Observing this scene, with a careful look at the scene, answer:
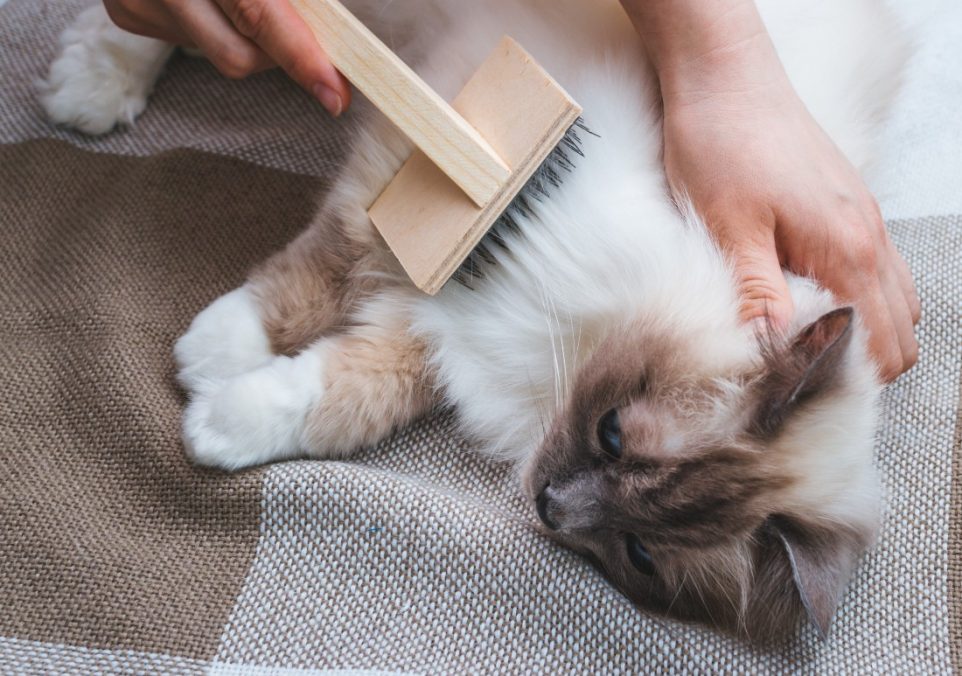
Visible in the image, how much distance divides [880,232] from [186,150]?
3.62 ft

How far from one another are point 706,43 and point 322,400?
716mm

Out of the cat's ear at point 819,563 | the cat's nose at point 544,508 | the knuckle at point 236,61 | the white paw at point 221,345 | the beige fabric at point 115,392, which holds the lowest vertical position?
the beige fabric at point 115,392

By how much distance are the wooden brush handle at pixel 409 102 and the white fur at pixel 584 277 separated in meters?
0.12

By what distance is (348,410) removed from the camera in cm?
108

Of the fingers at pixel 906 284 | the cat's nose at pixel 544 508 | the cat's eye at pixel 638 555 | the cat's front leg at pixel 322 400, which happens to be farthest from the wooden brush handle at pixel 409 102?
the fingers at pixel 906 284

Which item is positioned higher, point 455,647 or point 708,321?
point 708,321

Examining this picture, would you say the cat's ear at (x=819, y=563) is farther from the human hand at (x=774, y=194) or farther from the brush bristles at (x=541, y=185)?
the brush bristles at (x=541, y=185)

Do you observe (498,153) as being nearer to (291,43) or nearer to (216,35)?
(291,43)

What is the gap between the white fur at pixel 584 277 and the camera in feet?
3.21

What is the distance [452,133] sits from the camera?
946mm

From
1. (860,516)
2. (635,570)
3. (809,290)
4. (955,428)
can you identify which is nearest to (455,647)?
(635,570)

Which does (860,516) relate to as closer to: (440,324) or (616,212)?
(616,212)

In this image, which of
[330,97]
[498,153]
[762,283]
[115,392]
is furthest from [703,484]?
[115,392]

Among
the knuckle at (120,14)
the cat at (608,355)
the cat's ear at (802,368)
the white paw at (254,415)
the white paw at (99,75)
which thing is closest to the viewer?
the cat's ear at (802,368)
